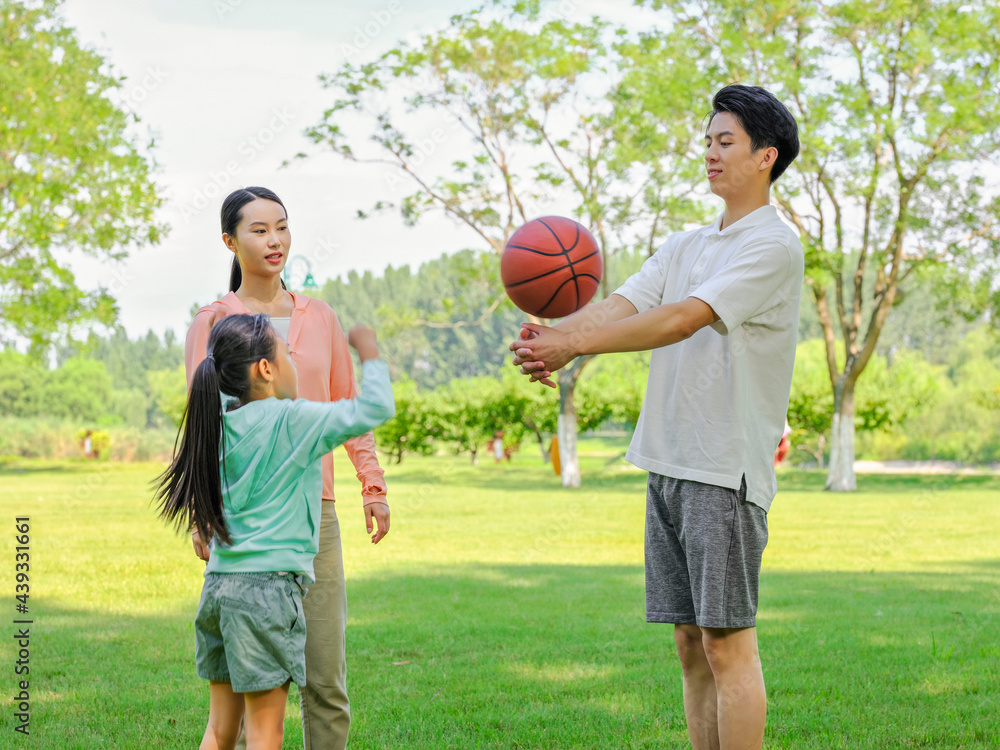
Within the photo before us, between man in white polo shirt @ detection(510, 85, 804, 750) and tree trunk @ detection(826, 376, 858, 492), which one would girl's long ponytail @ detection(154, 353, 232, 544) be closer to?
man in white polo shirt @ detection(510, 85, 804, 750)

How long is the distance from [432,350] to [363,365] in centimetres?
7564

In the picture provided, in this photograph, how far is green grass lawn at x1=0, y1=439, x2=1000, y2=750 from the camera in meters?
4.02

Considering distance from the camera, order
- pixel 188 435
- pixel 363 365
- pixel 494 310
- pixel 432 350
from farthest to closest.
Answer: pixel 432 350
pixel 494 310
pixel 188 435
pixel 363 365

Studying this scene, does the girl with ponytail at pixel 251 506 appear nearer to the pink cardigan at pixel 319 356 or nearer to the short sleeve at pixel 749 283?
the pink cardigan at pixel 319 356

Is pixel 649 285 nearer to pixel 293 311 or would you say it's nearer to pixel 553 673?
pixel 293 311

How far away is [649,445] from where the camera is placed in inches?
118

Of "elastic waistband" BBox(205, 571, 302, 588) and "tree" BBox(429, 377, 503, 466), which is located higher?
"tree" BBox(429, 377, 503, 466)

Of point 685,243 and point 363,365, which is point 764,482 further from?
point 363,365

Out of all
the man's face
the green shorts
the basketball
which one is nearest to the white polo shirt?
the man's face

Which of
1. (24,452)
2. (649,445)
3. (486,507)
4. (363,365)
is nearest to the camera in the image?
Answer: (363,365)

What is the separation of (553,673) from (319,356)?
2582 mm

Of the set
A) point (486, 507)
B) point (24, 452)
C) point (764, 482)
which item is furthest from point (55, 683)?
point (24, 452)

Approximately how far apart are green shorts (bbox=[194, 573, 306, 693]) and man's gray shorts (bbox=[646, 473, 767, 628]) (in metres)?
1.12

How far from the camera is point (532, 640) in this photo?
582 cm
